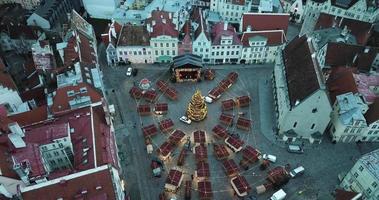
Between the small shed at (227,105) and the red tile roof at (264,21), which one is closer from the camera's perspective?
the small shed at (227,105)

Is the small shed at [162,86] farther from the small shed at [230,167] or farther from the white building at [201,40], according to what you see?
the small shed at [230,167]

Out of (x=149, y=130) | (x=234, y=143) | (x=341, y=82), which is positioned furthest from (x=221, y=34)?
(x=149, y=130)

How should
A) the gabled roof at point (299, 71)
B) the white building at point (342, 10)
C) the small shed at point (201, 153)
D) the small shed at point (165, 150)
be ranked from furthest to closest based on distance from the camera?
1. the white building at point (342, 10)
2. the small shed at point (165, 150)
3. the small shed at point (201, 153)
4. the gabled roof at point (299, 71)

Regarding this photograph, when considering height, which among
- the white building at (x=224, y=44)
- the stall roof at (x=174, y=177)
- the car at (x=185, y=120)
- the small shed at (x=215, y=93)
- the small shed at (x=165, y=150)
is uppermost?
the white building at (x=224, y=44)

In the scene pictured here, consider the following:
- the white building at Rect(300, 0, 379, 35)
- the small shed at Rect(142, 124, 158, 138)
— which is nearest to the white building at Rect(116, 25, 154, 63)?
the small shed at Rect(142, 124, 158, 138)

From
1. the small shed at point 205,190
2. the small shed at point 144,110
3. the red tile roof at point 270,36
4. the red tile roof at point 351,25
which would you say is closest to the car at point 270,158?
the small shed at point 205,190
